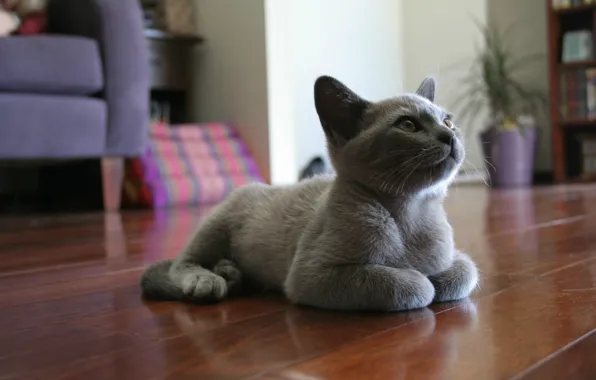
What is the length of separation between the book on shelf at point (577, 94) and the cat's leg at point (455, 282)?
11.6 ft

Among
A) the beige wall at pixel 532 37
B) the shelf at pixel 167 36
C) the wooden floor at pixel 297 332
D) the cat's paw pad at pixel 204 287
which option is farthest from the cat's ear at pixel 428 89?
the beige wall at pixel 532 37

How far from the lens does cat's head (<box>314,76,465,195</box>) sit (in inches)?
31.9

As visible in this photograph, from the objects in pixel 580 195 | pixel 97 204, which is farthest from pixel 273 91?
pixel 580 195

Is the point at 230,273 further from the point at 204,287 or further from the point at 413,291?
the point at 413,291

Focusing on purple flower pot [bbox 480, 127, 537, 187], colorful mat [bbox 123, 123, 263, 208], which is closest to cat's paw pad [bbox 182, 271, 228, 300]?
colorful mat [bbox 123, 123, 263, 208]

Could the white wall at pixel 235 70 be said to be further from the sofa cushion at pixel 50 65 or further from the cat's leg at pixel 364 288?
the cat's leg at pixel 364 288

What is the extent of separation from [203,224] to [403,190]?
38cm

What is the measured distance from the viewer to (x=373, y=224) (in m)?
0.82

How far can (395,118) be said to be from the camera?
84cm

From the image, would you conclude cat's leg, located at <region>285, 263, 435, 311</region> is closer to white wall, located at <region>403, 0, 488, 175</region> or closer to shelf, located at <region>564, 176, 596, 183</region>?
shelf, located at <region>564, 176, 596, 183</region>

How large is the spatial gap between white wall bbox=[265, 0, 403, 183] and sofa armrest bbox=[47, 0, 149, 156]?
2.48 feet

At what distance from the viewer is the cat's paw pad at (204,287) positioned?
907 mm

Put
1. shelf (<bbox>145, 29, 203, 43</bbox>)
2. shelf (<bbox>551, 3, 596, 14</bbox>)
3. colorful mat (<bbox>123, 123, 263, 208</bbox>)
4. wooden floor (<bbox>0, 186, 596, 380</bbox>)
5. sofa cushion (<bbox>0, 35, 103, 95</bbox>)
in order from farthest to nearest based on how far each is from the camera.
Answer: shelf (<bbox>551, 3, 596, 14</bbox>)
shelf (<bbox>145, 29, 203, 43</bbox>)
colorful mat (<bbox>123, 123, 263, 208</bbox>)
sofa cushion (<bbox>0, 35, 103, 95</bbox>)
wooden floor (<bbox>0, 186, 596, 380</bbox>)

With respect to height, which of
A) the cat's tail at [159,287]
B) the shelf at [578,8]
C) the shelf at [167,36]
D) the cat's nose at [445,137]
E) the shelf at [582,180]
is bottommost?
the shelf at [582,180]
